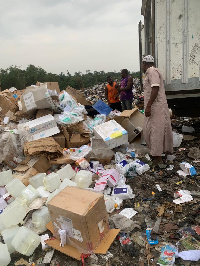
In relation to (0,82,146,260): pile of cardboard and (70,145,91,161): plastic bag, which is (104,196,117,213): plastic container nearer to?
(0,82,146,260): pile of cardboard

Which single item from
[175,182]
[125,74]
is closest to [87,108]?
[125,74]

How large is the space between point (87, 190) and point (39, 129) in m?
1.99

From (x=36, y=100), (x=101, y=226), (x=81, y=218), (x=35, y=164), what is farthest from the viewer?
(x=36, y=100)

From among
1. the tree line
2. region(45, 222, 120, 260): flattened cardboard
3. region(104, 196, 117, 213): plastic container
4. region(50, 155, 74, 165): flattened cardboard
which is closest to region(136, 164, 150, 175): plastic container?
region(104, 196, 117, 213): plastic container

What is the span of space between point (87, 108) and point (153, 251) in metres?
3.70

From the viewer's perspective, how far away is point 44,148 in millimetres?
3578

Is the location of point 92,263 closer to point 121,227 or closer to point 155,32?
point 121,227

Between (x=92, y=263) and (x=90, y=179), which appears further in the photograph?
(x=90, y=179)

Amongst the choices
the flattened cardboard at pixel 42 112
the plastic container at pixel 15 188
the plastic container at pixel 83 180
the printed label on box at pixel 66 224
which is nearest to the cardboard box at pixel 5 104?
the flattened cardboard at pixel 42 112

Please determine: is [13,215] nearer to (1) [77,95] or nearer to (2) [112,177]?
(2) [112,177]

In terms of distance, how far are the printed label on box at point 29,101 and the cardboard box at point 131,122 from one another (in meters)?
1.49

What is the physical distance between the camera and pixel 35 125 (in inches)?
154

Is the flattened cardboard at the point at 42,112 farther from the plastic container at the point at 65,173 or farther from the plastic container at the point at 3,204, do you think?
the plastic container at the point at 3,204

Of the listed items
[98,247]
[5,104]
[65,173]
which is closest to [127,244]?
[98,247]
